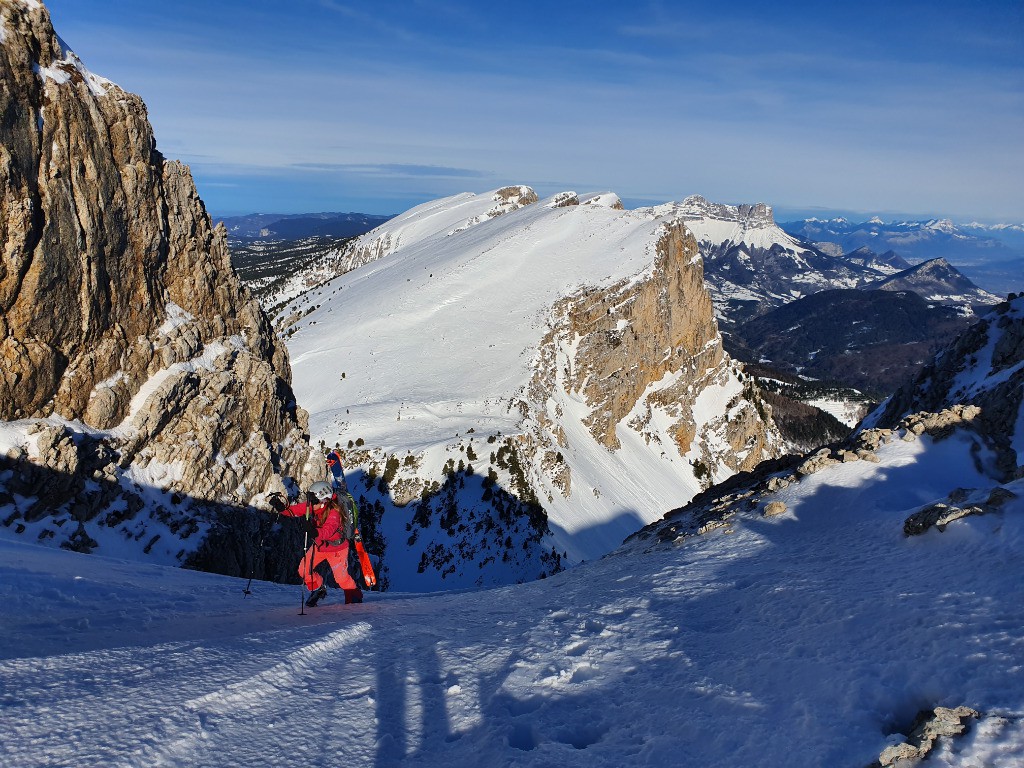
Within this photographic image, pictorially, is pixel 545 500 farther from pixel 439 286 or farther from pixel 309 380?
pixel 439 286

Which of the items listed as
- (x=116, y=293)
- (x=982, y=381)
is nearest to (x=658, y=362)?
(x=982, y=381)

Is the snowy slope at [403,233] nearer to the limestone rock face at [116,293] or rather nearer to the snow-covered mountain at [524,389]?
the snow-covered mountain at [524,389]

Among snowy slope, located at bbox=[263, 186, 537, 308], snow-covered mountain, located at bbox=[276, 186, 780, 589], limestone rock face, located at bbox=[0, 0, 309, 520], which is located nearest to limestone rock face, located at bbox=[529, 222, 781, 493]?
snow-covered mountain, located at bbox=[276, 186, 780, 589]

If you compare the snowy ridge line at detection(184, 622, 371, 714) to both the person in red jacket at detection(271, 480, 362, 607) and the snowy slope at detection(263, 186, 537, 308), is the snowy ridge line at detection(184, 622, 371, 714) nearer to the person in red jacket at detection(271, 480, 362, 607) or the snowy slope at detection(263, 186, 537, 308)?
the person in red jacket at detection(271, 480, 362, 607)

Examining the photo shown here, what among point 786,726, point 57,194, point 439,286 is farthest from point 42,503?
point 439,286

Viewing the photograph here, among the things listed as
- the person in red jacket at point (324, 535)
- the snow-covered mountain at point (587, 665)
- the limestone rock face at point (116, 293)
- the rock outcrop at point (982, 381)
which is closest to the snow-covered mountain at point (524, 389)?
the limestone rock face at point (116, 293)

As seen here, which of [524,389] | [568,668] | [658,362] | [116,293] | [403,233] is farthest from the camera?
[403,233]

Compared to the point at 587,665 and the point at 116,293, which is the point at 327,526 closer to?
the point at 587,665
